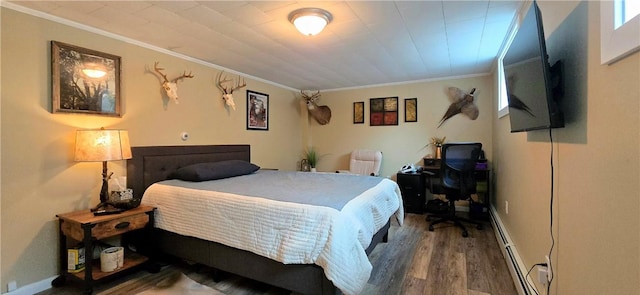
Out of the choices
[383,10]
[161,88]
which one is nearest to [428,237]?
[383,10]

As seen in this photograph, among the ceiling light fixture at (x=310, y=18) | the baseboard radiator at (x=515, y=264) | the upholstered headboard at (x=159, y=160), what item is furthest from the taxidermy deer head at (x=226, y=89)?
the baseboard radiator at (x=515, y=264)

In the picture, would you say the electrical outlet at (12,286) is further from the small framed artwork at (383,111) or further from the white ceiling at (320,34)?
the small framed artwork at (383,111)

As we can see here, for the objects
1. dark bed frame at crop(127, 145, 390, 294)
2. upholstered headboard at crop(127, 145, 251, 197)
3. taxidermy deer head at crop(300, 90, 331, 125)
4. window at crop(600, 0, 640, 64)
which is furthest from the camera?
taxidermy deer head at crop(300, 90, 331, 125)

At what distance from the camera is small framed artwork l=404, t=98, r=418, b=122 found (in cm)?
482

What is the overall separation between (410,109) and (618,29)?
4047 mm

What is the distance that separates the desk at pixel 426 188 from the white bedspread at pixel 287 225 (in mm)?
2003

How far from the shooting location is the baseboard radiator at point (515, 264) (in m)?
1.87

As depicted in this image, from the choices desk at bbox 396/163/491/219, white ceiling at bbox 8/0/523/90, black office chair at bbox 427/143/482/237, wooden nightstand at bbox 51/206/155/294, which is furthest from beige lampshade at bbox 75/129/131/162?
desk at bbox 396/163/491/219

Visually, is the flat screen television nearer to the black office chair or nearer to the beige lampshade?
the black office chair

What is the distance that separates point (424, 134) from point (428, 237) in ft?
6.59

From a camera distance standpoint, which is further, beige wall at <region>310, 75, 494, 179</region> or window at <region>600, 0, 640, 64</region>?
beige wall at <region>310, 75, 494, 179</region>

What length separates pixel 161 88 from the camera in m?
3.11

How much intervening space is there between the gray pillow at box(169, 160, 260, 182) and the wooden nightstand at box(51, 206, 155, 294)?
1.56 feet

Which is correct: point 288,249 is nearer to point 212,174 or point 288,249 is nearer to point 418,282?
point 418,282
